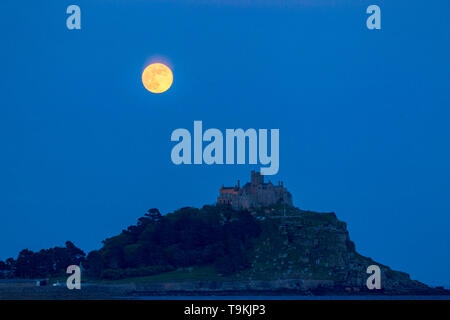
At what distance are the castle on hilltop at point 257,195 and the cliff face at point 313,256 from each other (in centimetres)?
1038

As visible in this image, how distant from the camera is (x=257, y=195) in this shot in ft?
526

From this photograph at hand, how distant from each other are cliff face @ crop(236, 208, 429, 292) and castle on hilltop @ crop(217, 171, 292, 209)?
34.1 ft

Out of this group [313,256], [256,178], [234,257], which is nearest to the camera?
[313,256]

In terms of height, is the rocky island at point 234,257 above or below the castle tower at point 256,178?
below

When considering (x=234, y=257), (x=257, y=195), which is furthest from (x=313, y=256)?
(x=257, y=195)

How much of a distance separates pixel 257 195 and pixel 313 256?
25532mm

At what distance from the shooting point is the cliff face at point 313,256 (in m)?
135

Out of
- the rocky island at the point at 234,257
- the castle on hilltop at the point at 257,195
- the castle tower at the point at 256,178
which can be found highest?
the castle tower at the point at 256,178

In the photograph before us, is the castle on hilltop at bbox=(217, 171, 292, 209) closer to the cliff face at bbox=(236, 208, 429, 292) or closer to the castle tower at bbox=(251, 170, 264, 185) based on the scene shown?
the castle tower at bbox=(251, 170, 264, 185)

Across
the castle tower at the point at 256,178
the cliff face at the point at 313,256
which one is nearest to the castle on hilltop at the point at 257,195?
the castle tower at the point at 256,178

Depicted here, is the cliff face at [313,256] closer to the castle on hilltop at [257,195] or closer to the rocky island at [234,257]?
the rocky island at [234,257]

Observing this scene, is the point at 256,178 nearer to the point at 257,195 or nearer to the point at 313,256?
the point at 257,195
